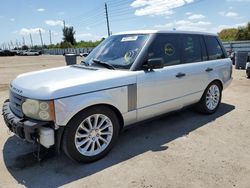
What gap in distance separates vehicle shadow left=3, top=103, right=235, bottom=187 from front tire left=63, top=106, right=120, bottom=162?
0.15 metres

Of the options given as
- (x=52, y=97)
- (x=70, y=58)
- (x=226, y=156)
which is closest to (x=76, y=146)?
(x=52, y=97)

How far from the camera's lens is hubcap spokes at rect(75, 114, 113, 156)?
3.51 meters

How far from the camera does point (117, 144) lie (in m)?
4.20

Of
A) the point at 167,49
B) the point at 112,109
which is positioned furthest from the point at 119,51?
the point at 112,109

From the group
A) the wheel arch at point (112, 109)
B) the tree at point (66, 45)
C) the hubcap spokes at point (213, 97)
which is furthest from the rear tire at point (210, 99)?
the tree at point (66, 45)

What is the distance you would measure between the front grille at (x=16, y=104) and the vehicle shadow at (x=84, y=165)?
0.72m

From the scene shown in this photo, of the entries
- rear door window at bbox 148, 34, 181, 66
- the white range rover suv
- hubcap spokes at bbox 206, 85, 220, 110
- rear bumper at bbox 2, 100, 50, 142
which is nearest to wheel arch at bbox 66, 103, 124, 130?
the white range rover suv

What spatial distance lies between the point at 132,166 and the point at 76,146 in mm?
801

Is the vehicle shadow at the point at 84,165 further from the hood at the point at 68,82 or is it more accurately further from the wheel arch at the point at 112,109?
the hood at the point at 68,82

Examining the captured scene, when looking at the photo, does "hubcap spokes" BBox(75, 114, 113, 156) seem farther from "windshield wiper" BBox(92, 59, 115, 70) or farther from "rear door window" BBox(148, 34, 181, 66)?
"rear door window" BBox(148, 34, 181, 66)

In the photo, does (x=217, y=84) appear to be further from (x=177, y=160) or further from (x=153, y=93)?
(x=177, y=160)

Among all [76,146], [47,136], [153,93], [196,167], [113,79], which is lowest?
[196,167]

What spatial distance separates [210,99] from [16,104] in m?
3.91

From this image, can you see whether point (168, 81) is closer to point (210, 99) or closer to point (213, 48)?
point (210, 99)
